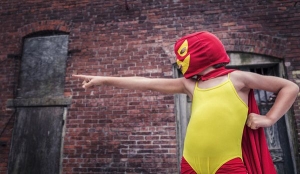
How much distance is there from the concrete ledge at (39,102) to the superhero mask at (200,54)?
332cm

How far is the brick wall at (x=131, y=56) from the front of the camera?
397 centimetres

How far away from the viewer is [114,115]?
416 centimetres

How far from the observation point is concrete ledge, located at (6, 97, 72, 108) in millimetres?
4375

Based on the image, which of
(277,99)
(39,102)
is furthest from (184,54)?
(39,102)

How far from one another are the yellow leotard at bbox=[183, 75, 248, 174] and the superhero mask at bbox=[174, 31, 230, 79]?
0.55 ft

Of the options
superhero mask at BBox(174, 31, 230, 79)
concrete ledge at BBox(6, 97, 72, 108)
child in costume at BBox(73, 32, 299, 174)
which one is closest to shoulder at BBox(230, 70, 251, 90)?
child in costume at BBox(73, 32, 299, 174)

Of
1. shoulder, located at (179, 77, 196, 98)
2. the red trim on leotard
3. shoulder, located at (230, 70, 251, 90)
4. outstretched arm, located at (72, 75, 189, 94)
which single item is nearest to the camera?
the red trim on leotard

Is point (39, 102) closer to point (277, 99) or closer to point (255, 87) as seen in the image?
point (255, 87)

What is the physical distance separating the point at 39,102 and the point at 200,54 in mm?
3878

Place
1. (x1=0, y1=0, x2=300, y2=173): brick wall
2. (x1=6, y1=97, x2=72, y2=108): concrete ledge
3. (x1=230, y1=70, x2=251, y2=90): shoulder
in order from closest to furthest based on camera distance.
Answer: (x1=230, y1=70, x2=251, y2=90): shoulder
(x1=0, y1=0, x2=300, y2=173): brick wall
(x1=6, y1=97, x2=72, y2=108): concrete ledge

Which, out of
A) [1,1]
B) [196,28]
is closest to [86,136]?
[196,28]

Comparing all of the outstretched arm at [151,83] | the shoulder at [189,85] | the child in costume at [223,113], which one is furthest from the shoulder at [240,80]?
the outstretched arm at [151,83]

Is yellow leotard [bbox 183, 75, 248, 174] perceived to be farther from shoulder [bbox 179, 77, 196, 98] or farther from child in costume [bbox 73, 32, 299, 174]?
shoulder [bbox 179, 77, 196, 98]

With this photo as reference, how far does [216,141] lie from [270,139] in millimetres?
3086
